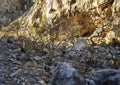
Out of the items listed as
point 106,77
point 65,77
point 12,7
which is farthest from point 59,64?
point 12,7

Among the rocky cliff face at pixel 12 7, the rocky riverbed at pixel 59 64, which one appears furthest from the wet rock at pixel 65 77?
the rocky cliff face at pixel 12 7

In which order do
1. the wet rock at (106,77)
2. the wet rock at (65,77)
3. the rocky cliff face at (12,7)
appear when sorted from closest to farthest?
the wet rock at (65,77) < the wet rock at (106,77) < the rocky cliff face at (12,7)

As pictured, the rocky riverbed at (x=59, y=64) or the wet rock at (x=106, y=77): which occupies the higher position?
the rocky riverbed at (x=59, y=64)

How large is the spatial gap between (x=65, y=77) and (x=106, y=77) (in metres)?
0.72

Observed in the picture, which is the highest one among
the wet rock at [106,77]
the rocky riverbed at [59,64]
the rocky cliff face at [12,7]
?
the rocky cliff face at [12,7]

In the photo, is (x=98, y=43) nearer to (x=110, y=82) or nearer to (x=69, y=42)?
(x=69, y=42)

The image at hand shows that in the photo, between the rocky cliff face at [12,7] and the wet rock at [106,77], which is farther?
the rocky cliff face at [12,7]

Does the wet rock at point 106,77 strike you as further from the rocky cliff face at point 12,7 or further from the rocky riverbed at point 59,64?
the rocky cliff face at point 12,7

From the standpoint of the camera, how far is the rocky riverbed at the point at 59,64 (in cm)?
523

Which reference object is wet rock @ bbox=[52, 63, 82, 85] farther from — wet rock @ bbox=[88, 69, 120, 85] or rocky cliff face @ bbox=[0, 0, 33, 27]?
rocky cliff face @ bbox=[0, 0, 33, 27]

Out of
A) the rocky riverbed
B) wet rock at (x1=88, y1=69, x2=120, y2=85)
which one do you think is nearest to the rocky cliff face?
the rocky riverbed

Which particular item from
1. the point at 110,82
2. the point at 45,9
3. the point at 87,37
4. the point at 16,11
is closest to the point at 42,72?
the point at 110,82

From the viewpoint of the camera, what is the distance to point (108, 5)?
924cm

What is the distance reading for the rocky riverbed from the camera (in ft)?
17.1
